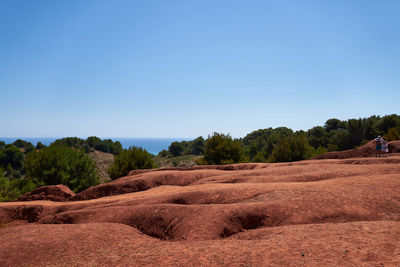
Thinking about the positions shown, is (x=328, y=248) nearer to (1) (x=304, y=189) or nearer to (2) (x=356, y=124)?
(1) (x=304, y=189)

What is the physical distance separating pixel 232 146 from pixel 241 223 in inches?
1510

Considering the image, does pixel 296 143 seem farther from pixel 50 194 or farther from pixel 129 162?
pixel 50 194

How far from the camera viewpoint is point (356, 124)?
88.8 m

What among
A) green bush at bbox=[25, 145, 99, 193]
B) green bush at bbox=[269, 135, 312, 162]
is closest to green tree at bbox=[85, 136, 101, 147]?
green bush at bbox=[25, 145, 99, 193]

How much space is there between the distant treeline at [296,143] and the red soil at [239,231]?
3371 centimetres

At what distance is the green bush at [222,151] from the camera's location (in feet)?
152

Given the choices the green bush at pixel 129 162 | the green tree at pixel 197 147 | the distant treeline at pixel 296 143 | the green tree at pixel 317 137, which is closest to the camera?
the green bush at pixel 129 162

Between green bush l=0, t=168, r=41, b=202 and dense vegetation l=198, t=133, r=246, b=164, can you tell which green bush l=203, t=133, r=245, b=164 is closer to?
dense vegetation l=198, t=133, r=246, b=164

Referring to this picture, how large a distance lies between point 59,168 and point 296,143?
41262 mm

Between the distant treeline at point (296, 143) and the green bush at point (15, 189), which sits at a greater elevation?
the distant treeline at point (296, 143)

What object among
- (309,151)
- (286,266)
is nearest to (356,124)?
(309,151)

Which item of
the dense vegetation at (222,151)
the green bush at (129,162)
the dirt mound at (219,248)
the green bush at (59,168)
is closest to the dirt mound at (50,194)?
the green bush at (59,168)

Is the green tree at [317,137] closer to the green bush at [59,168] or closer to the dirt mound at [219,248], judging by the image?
the green bush at [59,168]

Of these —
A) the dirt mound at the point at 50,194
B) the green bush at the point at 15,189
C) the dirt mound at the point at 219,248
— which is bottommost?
the green bush at the point at 15,189
